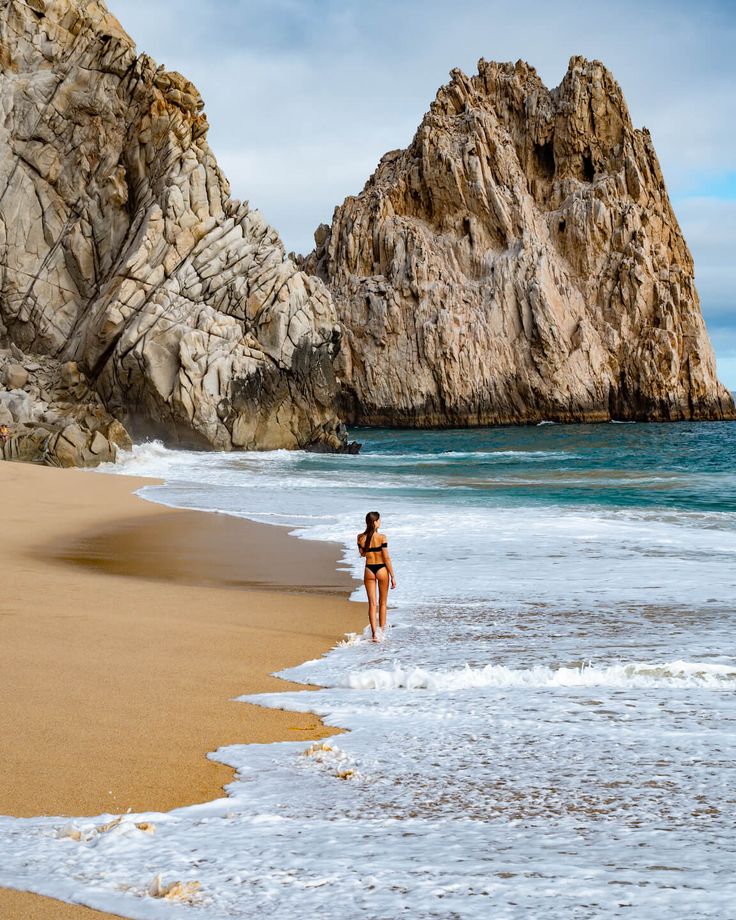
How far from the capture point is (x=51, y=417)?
3425 cm

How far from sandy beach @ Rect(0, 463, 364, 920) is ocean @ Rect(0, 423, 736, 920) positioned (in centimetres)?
25

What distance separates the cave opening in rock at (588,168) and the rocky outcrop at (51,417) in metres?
56.9

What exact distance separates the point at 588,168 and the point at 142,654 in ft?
275

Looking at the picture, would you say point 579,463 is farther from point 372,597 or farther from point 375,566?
point 372,597

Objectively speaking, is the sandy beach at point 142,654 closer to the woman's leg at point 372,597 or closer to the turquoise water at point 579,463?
the woman's leg at point 372,597

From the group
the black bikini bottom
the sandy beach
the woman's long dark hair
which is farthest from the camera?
the woman's long dark hair

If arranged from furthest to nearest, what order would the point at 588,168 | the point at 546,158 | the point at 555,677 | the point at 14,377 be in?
the point at 546,158
the point at 588,168
the point at 14,377
the point at 555,677

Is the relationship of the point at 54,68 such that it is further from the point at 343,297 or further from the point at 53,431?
the point at 343,297

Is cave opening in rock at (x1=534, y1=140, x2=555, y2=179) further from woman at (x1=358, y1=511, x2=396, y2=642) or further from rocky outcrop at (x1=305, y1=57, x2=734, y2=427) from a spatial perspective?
woman at (x1=358, y1=511, x2=396, y2=642)

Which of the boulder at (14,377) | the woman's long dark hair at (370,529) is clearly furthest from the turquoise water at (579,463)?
the boulder at (14,377)

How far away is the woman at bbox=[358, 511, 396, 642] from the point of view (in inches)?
322

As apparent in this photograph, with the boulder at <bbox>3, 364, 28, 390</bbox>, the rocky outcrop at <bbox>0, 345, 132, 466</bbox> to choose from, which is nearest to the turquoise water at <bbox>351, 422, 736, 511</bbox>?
the rocky outcrop at <bbox>0, 345, 132, 466</bbox>

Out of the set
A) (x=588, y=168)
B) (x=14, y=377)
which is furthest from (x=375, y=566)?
(x=588, y=168)

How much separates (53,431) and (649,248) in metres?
61.9
